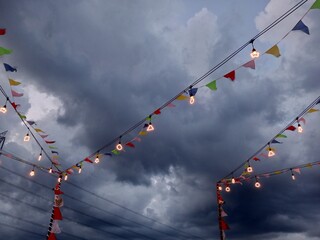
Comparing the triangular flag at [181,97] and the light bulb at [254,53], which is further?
the triangular flag at [181,97]

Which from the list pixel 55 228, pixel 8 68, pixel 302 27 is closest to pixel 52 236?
pixel 55 228

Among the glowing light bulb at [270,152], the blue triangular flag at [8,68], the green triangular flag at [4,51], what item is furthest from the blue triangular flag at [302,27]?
the blue triangular flag at [8,68]

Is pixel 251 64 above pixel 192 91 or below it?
below

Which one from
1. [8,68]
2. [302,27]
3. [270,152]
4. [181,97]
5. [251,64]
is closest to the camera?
[302,27]

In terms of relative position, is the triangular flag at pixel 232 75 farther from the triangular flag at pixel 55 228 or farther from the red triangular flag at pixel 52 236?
the red triangular flag at pixel 52 236

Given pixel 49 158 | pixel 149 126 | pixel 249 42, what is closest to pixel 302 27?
pixel 249 42

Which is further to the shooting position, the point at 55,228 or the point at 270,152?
the point at 55,228

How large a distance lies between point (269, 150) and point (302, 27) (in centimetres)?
867

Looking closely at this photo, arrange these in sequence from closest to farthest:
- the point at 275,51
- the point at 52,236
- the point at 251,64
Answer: the point at 275,51
the point at 251,64
the point at 52,236

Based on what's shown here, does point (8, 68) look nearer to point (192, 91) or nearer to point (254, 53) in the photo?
point (192, 91)

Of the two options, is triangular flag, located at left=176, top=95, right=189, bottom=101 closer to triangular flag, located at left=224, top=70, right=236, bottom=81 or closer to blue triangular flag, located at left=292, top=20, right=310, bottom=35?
triangular flag, located at left=224, top=70, right=236, bottom=81

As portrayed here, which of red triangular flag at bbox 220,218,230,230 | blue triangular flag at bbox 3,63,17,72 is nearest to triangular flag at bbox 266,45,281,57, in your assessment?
blue triangular flag at bbox 3,63,17,72

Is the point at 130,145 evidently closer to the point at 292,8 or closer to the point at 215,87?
the point at 215,87

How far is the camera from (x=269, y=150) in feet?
44.9
